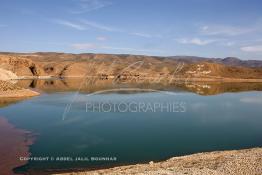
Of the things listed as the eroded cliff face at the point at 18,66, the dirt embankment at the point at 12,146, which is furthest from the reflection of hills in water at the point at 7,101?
the eroded cliff face at the point at 18,66

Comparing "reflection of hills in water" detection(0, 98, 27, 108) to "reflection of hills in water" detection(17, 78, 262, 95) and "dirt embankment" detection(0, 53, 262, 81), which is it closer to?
"reflection of hills in water" detection(17, 78, 262, 95)

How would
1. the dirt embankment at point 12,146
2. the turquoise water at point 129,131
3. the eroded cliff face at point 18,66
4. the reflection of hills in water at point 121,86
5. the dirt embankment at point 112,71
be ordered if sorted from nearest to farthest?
the dirt embankment at point 12,146, the turquoise water at point 129,131, the reflection of hills in water at point 121,86, the eroded cliff face at point 18,66, the dirt embankment at point 112,71

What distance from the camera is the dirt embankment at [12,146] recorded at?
19.0 metres

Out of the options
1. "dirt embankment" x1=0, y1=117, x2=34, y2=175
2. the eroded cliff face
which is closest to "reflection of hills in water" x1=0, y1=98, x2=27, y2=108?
"dirt embankment" x1=0, y1=117, x2=34, y2=175

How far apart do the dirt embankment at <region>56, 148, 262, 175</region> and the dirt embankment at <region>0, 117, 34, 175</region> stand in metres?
4.10

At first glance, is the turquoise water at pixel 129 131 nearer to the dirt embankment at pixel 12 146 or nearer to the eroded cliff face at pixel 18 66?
the dirt embankment at pixel 12 146

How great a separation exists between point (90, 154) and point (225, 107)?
28286mm

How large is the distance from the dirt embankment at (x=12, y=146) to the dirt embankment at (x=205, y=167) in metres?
4.10

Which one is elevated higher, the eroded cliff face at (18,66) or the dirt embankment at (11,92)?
the eroded cliff face at (18,66)

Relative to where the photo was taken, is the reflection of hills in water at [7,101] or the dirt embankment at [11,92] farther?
the dirt embankment at [11,92]

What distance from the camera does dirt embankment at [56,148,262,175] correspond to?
15.6 meters

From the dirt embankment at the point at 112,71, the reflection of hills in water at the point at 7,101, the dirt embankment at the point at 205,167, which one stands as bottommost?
the reflection of hills in water at the point at 7,101

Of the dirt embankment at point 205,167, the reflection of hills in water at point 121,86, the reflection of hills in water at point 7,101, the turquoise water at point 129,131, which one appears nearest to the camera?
the dirt embankment at point 205,167

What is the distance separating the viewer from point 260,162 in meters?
17.1
